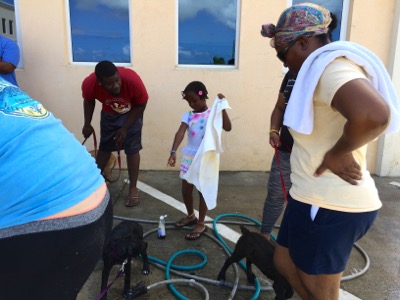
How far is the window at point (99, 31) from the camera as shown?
5.20 m

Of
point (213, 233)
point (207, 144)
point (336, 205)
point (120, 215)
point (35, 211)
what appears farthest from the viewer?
point (120, 215)

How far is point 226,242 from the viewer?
333 cm

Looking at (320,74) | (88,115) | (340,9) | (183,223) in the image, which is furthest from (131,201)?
(340,9)

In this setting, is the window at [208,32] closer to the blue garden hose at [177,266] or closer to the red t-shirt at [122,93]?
the red t-shirt at [122,93]

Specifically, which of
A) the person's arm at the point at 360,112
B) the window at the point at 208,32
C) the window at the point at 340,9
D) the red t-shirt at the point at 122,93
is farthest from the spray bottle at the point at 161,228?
the window at the point at 340,9

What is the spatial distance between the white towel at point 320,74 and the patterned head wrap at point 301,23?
0.26 m

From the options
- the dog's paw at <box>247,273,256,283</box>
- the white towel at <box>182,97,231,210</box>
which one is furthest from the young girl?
the dog's paw at <box>247,273,256,283</box>

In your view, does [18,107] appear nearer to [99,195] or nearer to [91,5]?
[99,195]

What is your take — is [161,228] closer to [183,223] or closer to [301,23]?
[183,223]

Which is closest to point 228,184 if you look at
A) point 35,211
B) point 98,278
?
point 98,278

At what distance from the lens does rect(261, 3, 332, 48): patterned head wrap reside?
5.28ft

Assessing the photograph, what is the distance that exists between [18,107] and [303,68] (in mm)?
1147

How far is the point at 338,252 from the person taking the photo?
1550mm

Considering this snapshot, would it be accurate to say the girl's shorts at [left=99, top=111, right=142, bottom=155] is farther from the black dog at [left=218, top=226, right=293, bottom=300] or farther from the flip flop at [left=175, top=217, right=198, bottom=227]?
the black dog at [left=218, top=226, right=293, bottom=300]
